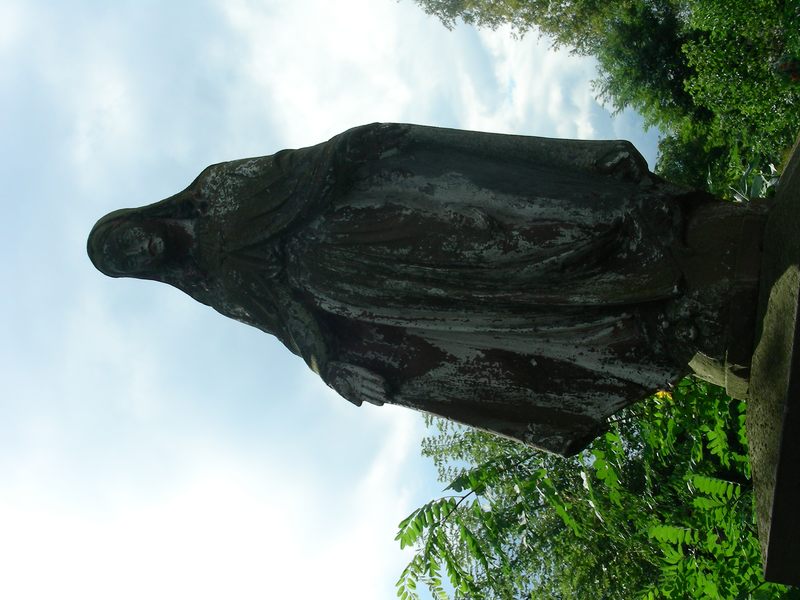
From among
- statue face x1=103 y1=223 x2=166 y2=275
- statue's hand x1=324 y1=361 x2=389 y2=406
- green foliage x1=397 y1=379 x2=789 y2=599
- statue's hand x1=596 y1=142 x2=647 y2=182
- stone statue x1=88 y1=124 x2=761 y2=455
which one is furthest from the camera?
green foliage x1=397 y1=379 x2=789 y2=599

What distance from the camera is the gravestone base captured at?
2.52m

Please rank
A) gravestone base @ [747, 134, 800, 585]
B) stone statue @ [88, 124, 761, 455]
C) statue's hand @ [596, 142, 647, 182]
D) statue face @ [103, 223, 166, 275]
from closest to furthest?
gravestone base @ [747, 134, 800, 585], stone statue @ [88, 124, 761, 455], statue's hand @ [596, 142, 647, 182], statue face @ [103, 223, 166, 275]

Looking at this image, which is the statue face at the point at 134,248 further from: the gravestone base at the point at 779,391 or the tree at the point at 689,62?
the tree at the point at 689,62

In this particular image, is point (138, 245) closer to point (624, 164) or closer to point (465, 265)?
point (465, 265)

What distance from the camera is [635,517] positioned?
7.78 meters

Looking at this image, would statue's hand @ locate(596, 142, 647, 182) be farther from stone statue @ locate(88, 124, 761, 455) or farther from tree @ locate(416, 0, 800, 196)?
tree @ locate(416, 0, 800, 196)

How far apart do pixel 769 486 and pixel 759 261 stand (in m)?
0.98

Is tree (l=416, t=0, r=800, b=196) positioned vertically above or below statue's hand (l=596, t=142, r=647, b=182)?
above

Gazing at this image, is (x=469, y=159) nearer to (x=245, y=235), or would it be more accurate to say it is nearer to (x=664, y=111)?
(x=245, y=235)

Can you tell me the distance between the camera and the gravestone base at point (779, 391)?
2.52 meters

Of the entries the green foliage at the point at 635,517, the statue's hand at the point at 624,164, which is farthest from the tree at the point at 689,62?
the statue's hand at the point at 624,164

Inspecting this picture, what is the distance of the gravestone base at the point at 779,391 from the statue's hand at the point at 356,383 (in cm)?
188

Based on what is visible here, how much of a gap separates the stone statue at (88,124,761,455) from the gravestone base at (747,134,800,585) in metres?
0.25

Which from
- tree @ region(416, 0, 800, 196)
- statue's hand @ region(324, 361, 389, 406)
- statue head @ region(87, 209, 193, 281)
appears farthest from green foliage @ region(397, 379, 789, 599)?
tree @ region(416, 0, 800, 196)
